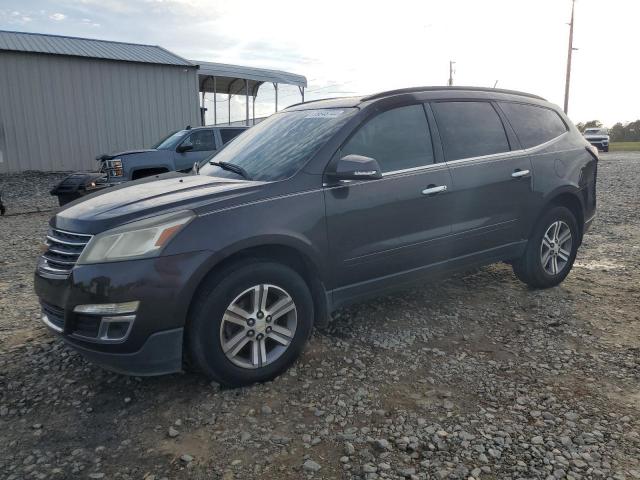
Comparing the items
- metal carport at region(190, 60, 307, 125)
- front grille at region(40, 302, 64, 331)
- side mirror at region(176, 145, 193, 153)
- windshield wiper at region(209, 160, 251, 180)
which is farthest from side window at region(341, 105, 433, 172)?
metal carport at region(190, 60, 307, 125)

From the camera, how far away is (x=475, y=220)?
4137 millimetres

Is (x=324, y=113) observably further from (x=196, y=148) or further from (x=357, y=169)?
(x=196, y=148)

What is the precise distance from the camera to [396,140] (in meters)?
3.78

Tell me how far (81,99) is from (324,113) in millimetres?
15592

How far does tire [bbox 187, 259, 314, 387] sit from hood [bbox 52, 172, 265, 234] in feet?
1.42

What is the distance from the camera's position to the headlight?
9.04 ft

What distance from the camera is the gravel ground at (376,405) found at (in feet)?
8.07

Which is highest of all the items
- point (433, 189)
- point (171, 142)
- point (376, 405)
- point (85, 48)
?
point (85, 48)

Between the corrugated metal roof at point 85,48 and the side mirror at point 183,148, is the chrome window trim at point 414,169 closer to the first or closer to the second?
the side mirror at point 183,148

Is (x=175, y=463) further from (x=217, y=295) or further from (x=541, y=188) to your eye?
(x=541, y=188)

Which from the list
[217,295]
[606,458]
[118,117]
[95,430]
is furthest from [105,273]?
[118,117]

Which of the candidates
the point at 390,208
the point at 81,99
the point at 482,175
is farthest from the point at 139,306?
the point at 81,99

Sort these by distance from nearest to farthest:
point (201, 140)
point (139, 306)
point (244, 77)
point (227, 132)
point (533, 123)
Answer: point (139, 306) → point (533, 123) → point (201, 140) → point (227, 132) → point (244, 77)

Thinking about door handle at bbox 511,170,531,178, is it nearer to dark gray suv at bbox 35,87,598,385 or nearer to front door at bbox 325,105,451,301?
dark gray suv at bbox 35,87,598,385
